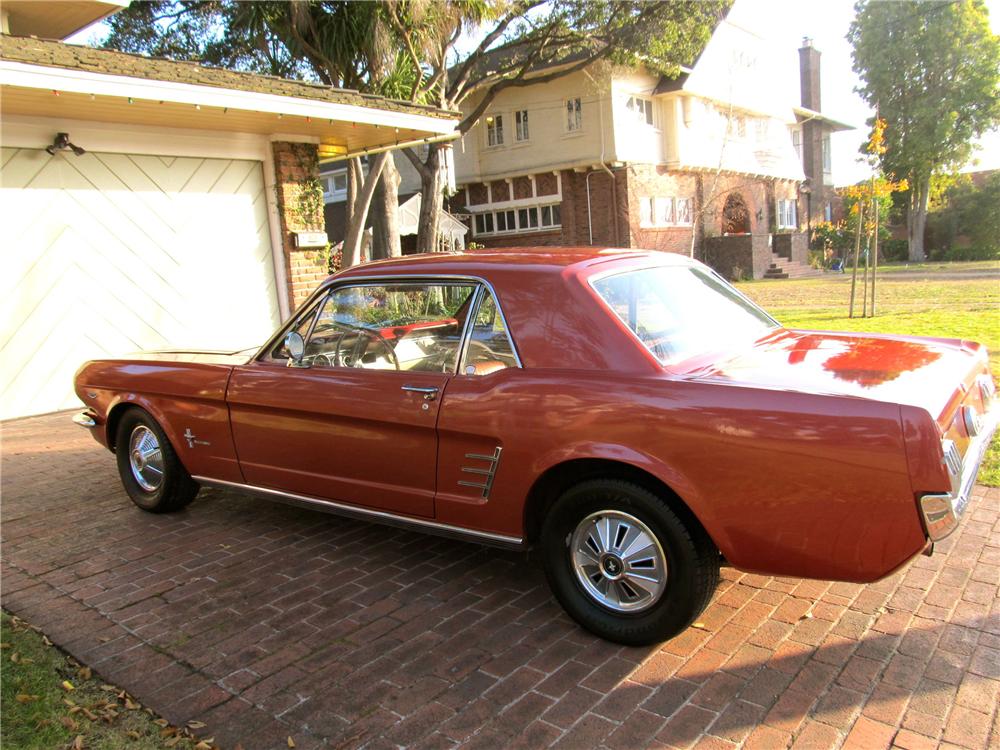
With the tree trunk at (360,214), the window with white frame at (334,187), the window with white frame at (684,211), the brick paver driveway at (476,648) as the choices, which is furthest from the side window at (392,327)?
the window with white frame at (334,187)

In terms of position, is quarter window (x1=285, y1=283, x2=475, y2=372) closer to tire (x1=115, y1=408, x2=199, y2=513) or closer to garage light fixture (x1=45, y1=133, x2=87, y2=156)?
tire (x1=115, y1=408, x2=199, y2=513)

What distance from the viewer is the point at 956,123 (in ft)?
117

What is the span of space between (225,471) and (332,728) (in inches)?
88.0

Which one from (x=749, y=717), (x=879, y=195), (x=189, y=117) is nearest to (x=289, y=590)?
(x=749, y=717)

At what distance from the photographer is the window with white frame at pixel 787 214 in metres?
34.5

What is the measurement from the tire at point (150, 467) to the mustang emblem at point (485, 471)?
237 cm

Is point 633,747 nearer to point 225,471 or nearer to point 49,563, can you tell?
point 225,471

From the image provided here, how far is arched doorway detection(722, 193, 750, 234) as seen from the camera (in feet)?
104

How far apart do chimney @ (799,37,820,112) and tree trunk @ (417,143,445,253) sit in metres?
31.1

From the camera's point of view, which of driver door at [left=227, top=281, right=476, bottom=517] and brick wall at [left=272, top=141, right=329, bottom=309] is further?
brick wall at [left=272, top=141, right=329, bottom=309]

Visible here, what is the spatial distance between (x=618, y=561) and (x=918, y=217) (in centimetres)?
3980

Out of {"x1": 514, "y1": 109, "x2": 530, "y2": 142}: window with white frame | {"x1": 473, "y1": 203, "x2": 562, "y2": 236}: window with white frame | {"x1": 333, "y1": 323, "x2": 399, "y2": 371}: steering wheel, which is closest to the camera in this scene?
{"x1": 333, "y1": 323, "x2": 399, "y2": 371}: steering wheel

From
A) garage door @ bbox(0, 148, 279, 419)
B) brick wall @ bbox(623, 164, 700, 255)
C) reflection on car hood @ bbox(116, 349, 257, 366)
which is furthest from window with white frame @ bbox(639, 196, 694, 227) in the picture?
reflection on car hood @ bbox(116, 349, 257, 366)

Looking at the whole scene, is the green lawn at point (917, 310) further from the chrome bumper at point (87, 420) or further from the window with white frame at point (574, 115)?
the window with white frame at point (574, 115)
